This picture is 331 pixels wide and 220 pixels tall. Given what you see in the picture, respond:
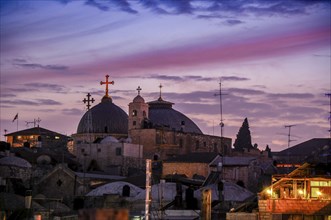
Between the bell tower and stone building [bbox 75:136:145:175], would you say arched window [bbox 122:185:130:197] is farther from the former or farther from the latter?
the bell tower

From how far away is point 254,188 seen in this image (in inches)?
2424

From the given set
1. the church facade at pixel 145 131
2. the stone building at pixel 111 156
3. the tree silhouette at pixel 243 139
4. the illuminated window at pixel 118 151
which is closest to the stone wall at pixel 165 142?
the church facade at pixel 145 131

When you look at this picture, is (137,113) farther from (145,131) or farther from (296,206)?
(296,206)

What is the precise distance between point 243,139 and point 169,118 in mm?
8446

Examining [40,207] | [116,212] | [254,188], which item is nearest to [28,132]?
[254,188]

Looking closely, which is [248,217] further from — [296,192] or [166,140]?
[166,140]

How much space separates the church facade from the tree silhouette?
2580mm

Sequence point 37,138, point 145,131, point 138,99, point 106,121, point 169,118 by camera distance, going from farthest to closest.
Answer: point 37,138 → point 169,118 → point 106,121 → point 138,99 → point 145,131

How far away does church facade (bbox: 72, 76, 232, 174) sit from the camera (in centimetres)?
7588

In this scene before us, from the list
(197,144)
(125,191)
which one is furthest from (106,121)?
(125,191)

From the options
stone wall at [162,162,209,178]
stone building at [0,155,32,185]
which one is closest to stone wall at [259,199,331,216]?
stone building at [0,155,32,185]

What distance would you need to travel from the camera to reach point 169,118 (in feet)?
285

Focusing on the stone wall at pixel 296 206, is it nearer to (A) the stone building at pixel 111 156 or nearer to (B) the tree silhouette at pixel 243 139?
(A) the stone building at pixel 111 156

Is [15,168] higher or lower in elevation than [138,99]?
lower
